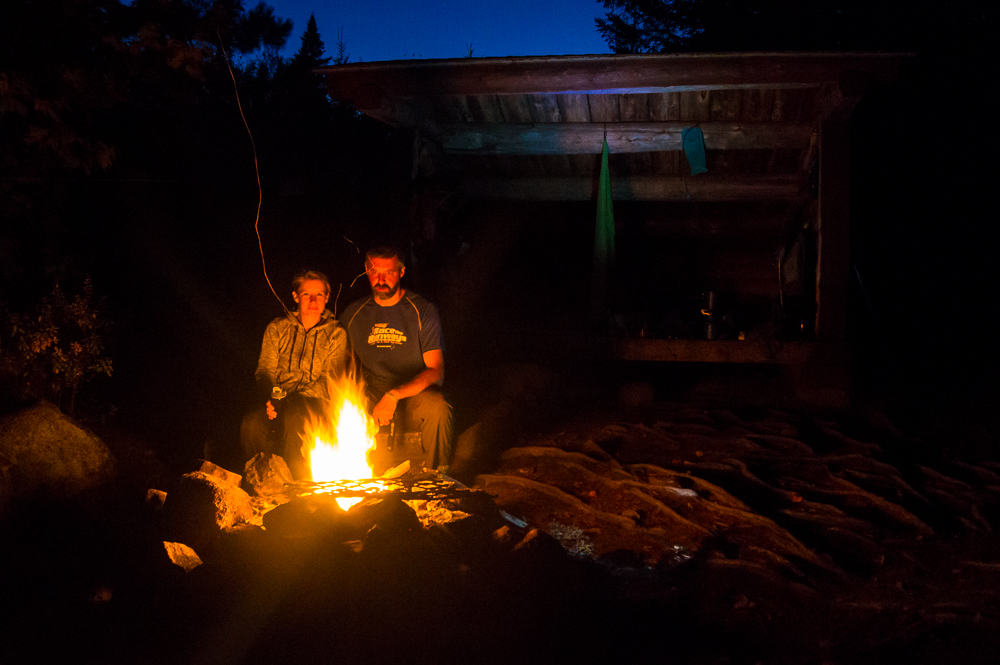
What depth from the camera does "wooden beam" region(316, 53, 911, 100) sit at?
5.72 meters

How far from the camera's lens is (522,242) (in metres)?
10.6

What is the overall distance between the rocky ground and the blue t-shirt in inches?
42.0

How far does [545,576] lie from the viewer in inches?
119

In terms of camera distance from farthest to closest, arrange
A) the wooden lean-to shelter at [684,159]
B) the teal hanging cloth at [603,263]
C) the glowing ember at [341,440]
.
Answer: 1. the teal hanging cloth at [603,263]
2. the wooden lean-to shelter at [684,159]
3. the glowing ember at [341,440]

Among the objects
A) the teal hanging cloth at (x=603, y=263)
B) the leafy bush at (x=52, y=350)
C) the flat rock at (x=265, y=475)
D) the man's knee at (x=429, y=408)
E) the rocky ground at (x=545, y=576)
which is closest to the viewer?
the rocky ground at (x=545, y=576)

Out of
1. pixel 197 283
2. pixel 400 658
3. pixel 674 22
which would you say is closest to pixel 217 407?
pixel 197 283

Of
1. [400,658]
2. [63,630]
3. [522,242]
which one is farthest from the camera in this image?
[522,242]

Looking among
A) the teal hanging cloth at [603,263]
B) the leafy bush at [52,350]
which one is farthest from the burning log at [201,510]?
the teal hanging cloth at [603,263]

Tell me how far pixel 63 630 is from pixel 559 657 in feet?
6.93

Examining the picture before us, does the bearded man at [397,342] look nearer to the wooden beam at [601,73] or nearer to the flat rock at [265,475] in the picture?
the flat rock at [265,475]

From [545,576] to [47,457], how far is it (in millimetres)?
3404

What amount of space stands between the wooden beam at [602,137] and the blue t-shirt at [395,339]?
11.8ft

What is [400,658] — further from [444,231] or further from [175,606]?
[444,231]

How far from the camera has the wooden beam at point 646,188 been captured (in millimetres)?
9156
